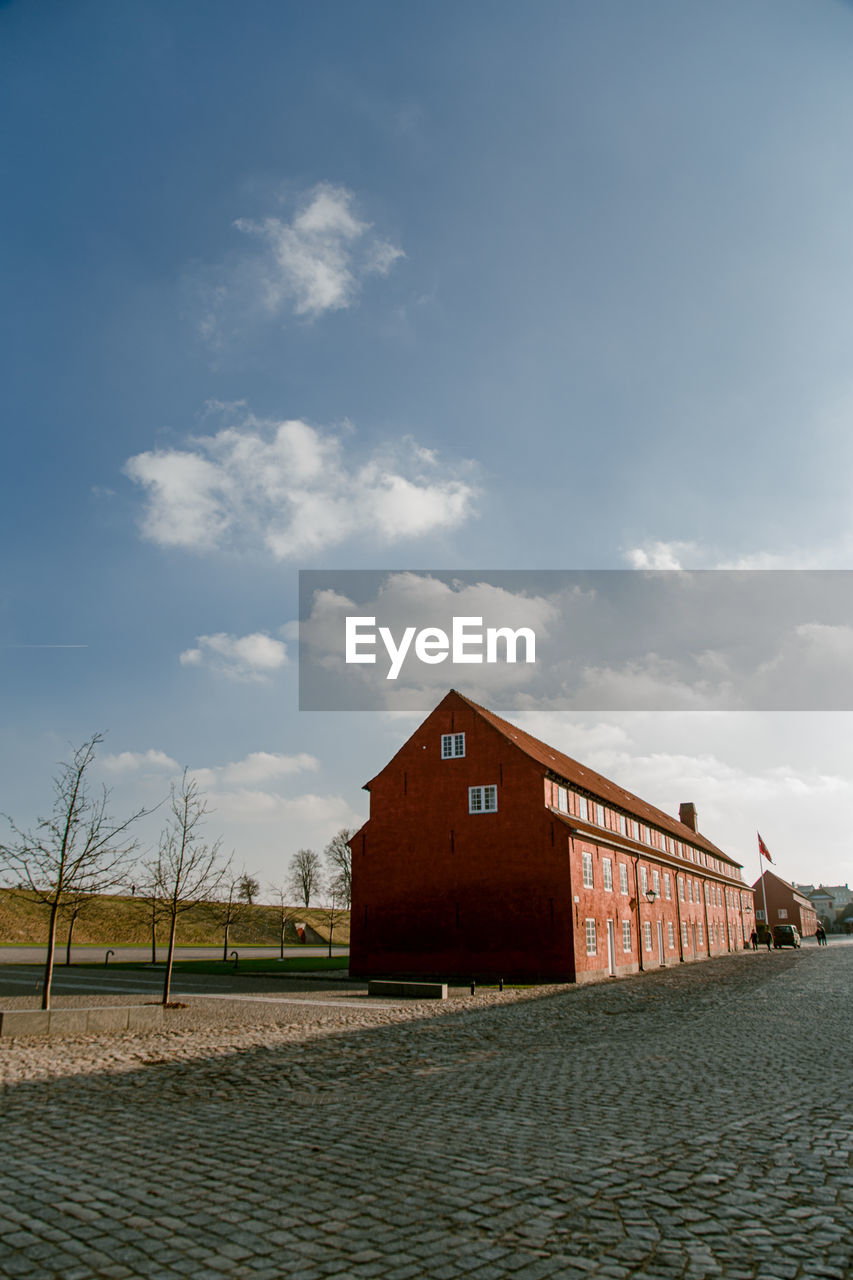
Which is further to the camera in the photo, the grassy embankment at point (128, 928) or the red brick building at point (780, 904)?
the red brick building at point (780, 904)

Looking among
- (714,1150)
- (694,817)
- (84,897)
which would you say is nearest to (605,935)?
(84,897)

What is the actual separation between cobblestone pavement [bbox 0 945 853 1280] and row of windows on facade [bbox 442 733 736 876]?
769 inches

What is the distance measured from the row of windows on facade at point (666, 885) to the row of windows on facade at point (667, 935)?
1499mm

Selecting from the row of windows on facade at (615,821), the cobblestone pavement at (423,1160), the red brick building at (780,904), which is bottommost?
the red brick building at (780,904)

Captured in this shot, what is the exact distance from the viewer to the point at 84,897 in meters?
16.5

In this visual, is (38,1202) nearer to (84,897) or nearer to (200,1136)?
(200,1136)

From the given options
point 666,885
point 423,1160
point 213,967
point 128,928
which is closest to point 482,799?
point 213,967

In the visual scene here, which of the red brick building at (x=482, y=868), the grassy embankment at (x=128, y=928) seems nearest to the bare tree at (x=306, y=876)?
the grassy embankment at (x=128, y=928)

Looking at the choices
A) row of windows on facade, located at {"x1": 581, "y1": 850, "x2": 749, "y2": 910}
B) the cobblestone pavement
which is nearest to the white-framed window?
row of windows on facade, located at {"x1": 581, "y1": 850, "x2": 749, "y2": 910}

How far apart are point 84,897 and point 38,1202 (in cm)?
1204

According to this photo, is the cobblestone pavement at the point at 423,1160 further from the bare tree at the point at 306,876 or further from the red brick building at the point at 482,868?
the bare tree at the point at 306,876

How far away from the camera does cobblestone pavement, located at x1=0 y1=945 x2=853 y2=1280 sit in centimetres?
452

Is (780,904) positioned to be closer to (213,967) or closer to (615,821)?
(615,821)

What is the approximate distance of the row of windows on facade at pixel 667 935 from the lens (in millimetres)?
30953
